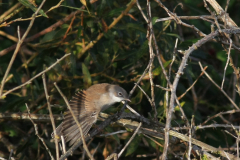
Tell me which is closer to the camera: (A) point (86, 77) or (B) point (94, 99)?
(B) point (94, 99)

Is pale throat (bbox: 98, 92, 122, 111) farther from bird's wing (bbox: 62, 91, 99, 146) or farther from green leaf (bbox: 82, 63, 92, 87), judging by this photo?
green leaf (bbox: 82, 63, 92, 87)

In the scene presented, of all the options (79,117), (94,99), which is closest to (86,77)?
(94,99)

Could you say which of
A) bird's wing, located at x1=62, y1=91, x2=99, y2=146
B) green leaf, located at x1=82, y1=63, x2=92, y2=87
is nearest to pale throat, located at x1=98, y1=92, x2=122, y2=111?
bird's wing, located at x1=62, y1=91, x2=99, y2=146

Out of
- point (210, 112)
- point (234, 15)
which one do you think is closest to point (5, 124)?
point (210, 112)

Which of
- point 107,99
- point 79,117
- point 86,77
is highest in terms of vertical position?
point 86,77

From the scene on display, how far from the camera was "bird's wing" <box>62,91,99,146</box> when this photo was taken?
3.91 m

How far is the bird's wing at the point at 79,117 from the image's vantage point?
391 centimetres

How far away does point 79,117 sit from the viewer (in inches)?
167

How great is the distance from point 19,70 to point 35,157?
1.28 meters

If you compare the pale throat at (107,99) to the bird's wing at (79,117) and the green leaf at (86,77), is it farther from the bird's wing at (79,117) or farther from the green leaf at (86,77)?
the green leaf at (86,77)

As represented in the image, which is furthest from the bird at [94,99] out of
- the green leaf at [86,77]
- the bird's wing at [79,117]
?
the green leaf at [86,77]

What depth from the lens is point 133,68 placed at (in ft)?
16.3

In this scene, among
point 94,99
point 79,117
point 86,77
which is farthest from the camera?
point 86,77

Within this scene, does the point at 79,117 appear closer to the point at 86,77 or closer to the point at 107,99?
the point at 107,99
